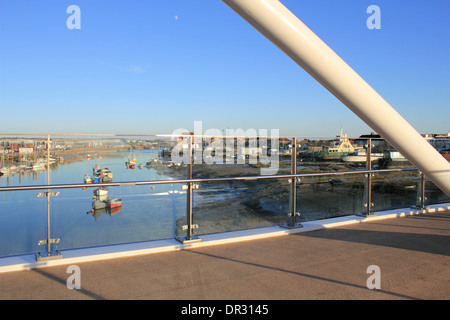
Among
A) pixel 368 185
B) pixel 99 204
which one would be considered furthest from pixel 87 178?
pixel 368 185

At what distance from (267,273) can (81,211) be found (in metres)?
1.94

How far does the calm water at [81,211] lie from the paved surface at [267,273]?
43 cm

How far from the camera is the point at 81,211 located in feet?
10.9

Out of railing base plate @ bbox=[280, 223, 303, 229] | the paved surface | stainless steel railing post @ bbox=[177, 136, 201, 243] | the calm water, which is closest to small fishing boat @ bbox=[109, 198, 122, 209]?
the calm water

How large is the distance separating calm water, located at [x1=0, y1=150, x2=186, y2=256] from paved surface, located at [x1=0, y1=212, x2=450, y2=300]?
0.43 meters

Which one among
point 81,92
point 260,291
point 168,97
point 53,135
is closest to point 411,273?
point 260,291

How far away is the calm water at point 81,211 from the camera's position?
10.5 ft

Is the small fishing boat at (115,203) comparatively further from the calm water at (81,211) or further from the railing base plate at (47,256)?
the railing base plate at (47,256)

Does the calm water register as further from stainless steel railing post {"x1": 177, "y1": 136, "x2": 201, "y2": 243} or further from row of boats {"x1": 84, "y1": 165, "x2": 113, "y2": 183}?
stainless steel railing post {"x1": 177, "y1": 136, "x2": 201, "y2": 243}

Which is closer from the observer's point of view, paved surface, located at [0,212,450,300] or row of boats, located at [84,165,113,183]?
paved surface, located at [0,212,450,300]

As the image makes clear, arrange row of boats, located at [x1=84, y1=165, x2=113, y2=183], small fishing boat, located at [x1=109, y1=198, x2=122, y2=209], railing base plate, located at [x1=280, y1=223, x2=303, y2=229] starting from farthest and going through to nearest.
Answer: railing base plate, located at [x1=280, y1=223, x2=303, y2=229], small fishing boat, located at [x1=109, y1=198, x2=122, y2=209], row of boats, located at [x1=84, y1=165, x2=113, y2=183]

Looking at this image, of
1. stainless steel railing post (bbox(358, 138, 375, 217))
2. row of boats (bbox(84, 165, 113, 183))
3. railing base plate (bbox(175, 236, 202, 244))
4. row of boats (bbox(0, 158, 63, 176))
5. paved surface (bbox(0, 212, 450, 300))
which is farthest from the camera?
stainless steel railing post (bbox(358, 138, 375, 217))

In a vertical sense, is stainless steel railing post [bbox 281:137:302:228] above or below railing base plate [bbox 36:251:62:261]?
above

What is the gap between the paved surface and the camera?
2.47 meters
